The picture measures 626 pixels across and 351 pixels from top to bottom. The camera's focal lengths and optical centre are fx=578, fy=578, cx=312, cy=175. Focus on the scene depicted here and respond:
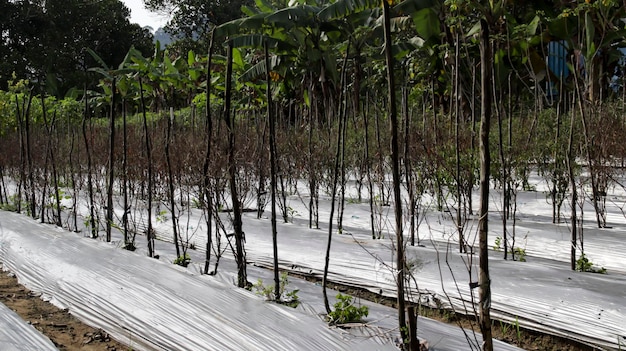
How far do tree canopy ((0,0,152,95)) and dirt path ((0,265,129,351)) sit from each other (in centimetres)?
2026

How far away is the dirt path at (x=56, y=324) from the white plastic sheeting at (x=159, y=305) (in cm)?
5

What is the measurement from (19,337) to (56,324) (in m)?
0.63

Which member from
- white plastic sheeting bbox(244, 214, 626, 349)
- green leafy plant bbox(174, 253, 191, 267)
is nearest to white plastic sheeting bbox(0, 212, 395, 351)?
green leafy plant bbox(174, 253, 191, 267)

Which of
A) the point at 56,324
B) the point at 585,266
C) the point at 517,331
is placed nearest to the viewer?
the point at 517,331

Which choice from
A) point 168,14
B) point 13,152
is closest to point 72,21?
point 168,14

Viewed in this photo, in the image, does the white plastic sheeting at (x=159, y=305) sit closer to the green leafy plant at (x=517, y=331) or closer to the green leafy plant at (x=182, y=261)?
the green leafy plant at (x=182, y=261)

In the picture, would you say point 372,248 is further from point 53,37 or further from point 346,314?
point 53,37

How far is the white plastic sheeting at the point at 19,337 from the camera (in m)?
2.40

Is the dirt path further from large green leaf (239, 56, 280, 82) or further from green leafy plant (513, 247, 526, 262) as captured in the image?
large green leaf (239, 56, 280, 82)

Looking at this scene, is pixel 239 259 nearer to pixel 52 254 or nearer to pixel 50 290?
pixel 50 290

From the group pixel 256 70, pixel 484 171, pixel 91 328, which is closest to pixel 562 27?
pixel 256 70

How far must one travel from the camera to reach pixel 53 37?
77.8 feet

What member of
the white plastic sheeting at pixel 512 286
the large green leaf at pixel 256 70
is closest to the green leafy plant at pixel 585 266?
the white plastic sheeting at pixel 512 286

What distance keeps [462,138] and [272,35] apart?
403cm
